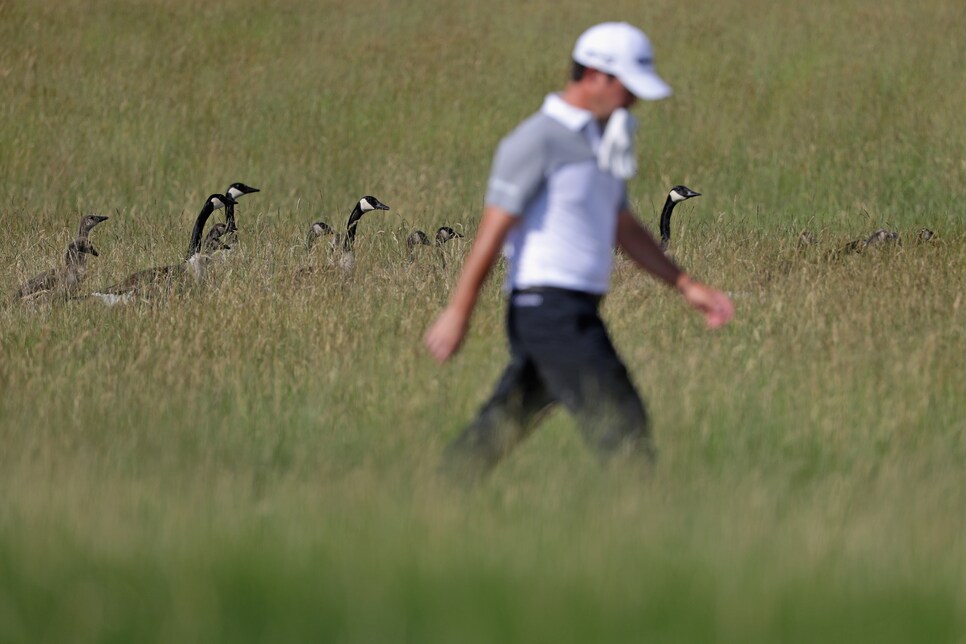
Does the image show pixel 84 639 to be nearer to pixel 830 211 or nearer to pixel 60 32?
pixel 830 211

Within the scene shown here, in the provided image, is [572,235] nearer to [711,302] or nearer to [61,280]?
[711,302]

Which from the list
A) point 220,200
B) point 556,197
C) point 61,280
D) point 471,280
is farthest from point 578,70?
point 220,200

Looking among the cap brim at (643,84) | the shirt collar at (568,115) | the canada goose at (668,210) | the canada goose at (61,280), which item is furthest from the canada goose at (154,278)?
the cap brim at (643,84)

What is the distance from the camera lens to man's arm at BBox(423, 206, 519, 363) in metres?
4.97

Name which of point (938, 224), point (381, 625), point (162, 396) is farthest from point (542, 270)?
point (938, 224)

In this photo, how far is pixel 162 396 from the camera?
7.37 meters

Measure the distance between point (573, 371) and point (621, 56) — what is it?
1.07m

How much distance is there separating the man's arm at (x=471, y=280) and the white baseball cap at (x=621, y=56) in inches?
23.2

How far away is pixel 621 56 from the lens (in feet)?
16.4

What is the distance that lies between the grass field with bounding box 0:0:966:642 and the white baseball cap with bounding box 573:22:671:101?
133 centimetres

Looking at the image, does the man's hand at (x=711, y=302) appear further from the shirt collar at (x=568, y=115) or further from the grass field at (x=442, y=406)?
the shirt collar at (x=568, y=115)

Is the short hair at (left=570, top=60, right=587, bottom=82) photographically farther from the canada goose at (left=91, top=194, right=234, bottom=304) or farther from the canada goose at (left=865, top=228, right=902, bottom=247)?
the canada goose at (left=865, top=228, right=902, bottom=247)

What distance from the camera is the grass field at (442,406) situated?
A: 13.1ft

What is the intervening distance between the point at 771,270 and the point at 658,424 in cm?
504
